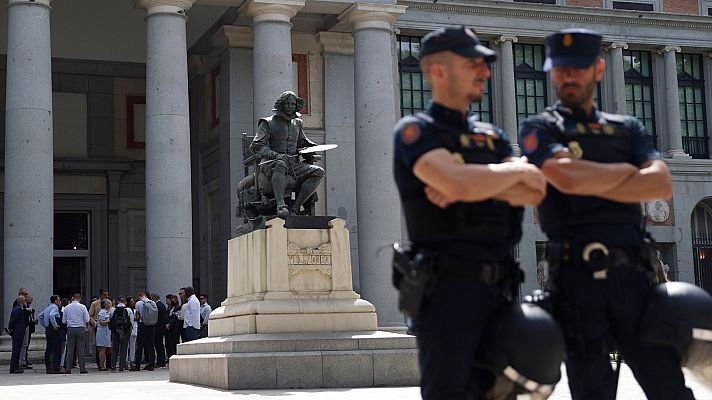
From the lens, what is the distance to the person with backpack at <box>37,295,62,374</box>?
22391mm

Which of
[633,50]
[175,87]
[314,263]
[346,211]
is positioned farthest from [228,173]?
[314,263]

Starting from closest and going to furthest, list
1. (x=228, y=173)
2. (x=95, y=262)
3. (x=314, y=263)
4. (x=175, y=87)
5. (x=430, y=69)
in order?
(x=430, y=69), (x=314, y=263), (x=175, y=87), (x=228, y=173), (x=95, y=262)

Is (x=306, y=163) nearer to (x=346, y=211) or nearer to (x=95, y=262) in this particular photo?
(x=346, y=211)

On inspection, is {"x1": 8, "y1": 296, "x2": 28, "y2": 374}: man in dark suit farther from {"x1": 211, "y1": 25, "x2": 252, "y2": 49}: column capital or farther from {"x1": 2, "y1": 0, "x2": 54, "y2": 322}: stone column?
{"x1": 211, "y1": 25, "x2": 252, "y2": 49}: column capital

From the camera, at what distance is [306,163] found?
53.2 ft

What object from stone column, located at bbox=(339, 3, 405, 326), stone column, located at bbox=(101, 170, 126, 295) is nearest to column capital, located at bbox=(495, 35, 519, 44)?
stone column, located at bbox=(339, 3, 405, 326)

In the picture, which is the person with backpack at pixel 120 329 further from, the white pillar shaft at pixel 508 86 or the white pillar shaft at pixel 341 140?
the white pillar shaft at pixel 508 86

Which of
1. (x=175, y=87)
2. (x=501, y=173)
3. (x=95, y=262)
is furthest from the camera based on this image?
(x=95, y=262)

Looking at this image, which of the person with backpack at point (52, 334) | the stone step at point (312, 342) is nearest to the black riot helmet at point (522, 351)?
the stone step at point (312, 342)

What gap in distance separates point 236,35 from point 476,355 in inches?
1151

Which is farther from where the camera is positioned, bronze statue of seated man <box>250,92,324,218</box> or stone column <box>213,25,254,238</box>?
stone column <box>213,25,254,238</box>

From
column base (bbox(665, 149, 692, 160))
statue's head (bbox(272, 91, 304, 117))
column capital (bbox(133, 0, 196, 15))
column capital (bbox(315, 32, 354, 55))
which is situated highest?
column capital (bbox(315, 32, 354, 55))

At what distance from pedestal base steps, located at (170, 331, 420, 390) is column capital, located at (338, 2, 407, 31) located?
54.4ft

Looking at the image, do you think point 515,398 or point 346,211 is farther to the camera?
point 346,211
